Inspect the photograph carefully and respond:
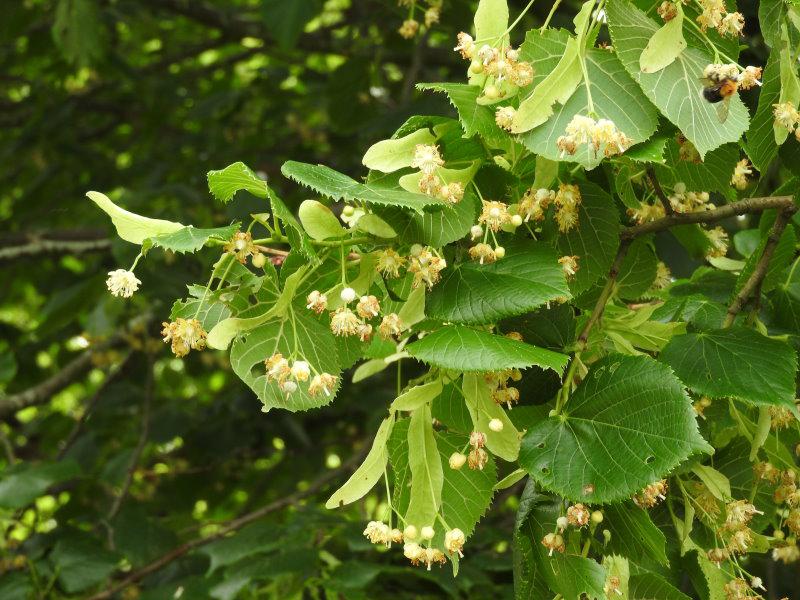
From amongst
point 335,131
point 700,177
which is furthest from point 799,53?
point 335,131

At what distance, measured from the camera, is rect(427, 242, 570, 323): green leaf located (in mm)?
1127

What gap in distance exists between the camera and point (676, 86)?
44.4 inches

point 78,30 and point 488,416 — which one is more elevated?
point 488,416

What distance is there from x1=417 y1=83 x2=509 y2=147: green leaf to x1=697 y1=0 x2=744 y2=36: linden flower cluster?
0.26 meters

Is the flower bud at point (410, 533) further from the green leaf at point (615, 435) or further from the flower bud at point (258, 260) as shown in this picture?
the flower bud at point (258, 260)

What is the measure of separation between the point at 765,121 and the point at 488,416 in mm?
518

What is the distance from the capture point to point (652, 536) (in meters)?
1.18

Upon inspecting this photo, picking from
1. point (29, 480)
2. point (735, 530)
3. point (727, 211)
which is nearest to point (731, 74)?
point (727, 211)

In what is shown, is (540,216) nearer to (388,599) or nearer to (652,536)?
(652,536)

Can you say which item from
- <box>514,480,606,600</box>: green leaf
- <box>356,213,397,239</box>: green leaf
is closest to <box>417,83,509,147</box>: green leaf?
<box>356,213,397,239</box>: green leaf

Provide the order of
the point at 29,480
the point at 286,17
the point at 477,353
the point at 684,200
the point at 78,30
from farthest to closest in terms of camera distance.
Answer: the point at 78,30
the point at 286,17
the point at 29,480
the point at 684,200
the point at 477,353

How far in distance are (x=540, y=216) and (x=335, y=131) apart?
8.77ft

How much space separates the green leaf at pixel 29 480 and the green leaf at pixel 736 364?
1.77 metres

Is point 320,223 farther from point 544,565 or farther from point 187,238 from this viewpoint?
point 544,565
